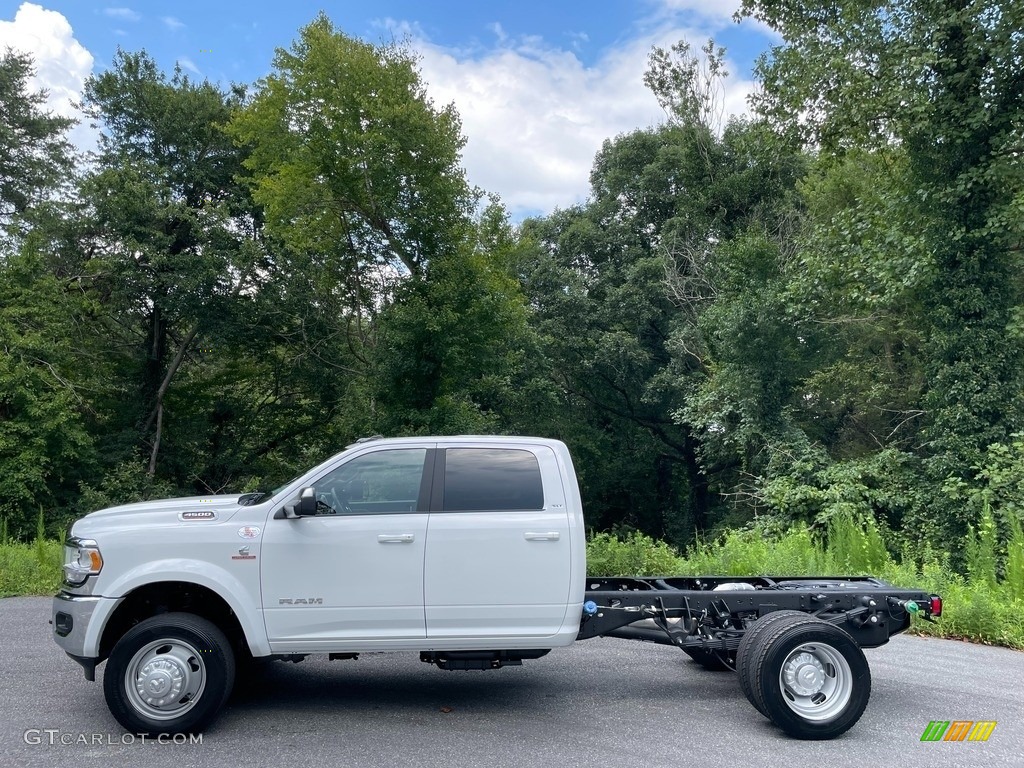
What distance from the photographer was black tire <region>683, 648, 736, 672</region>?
642 cm

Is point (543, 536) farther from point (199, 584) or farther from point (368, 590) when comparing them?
point (199, 584)

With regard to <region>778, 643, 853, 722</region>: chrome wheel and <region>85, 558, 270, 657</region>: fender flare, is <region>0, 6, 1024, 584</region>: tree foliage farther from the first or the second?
<region>85, 558, 270, 657</region>: fender flare

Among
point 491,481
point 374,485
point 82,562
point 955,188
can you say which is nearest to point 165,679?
point 82,562

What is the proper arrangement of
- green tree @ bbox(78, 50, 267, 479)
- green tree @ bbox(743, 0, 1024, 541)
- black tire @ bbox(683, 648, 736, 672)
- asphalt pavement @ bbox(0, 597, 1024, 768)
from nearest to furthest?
asphalt pavement @ bbox(0, 597, 1024, 768) → black tire @ bbox(683, 648, 736, 672) → green tree @ bbox(743, 0, 1024, 541) → green tree @ bbox(78, 50, 267, 479)

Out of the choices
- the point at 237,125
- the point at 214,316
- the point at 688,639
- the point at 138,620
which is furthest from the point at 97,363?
the point at 688,639

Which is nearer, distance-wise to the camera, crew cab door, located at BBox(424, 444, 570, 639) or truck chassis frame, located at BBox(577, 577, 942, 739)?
truck chassis frame, located at BBox(577, 577, 942, 739)

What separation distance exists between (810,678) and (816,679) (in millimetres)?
42

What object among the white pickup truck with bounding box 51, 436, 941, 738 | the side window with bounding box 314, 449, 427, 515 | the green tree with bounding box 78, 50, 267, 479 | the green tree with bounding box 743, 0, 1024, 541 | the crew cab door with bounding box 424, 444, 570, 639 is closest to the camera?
the white pickup truck with bounding box 51, 436, 941, 738

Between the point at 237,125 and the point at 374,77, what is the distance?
5434mm

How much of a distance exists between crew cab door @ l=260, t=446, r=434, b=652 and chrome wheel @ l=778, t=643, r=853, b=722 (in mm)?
2597

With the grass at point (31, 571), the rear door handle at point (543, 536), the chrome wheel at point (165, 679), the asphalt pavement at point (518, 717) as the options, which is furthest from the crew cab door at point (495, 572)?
the grass at point (31, 571)

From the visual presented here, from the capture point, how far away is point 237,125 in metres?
25.7

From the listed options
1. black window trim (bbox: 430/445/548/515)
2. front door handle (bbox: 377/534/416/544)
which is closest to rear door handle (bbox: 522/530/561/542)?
black window trim (bbox: 430/445/548/515)

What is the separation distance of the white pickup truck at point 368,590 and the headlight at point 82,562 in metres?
0.01
